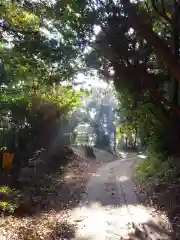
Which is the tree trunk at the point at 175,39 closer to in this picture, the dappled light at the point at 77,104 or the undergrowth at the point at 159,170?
the dappled light at the point at 77,104

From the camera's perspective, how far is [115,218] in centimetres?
975

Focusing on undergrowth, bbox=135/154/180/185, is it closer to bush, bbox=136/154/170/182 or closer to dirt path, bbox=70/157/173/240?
bush, bbox=136/154/170/182

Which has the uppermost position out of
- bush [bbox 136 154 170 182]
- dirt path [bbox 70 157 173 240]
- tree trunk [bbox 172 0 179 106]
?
tree trunk [bbox 172 0 179 106]

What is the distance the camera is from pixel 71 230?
8.55 meters

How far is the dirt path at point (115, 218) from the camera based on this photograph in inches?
313

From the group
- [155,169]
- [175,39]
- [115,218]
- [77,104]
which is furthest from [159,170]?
[77,104]

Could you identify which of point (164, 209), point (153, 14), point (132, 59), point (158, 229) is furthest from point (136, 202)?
point (153, 14)

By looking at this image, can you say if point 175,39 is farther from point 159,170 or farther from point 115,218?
point 115,218

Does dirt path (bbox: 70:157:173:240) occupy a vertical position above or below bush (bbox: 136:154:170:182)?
below

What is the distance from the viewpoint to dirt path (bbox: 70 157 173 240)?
313 inches

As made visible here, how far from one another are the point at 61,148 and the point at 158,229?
15.6 meters

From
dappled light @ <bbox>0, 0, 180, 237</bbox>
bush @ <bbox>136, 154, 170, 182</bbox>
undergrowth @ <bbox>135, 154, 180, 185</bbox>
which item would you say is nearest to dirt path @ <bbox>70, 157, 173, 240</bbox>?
dappled light @ <bbox>0, 0, 180, 237</bbox>

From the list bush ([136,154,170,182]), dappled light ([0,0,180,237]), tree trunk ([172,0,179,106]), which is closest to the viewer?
dappled light ([0,0,180,237])

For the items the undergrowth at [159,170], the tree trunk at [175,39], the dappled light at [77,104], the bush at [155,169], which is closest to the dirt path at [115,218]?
the dappled light at [77,104]
